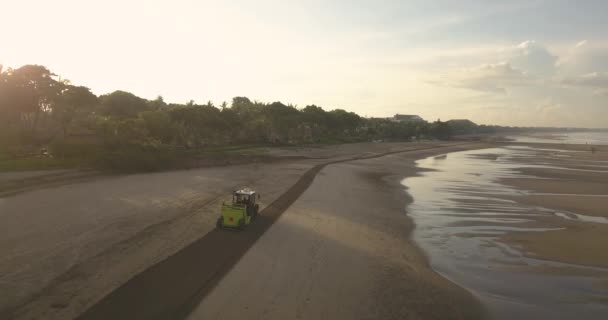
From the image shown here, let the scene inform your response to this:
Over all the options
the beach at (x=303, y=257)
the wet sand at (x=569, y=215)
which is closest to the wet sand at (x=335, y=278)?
the beach at (x=303, y=257)

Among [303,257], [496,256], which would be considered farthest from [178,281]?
[496,256]

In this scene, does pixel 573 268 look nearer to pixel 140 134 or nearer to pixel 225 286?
pixel 225 286

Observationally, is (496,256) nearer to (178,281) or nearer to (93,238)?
(178,281)

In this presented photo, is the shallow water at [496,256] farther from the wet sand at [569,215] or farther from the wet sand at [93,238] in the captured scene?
the wet sand at [93,238]

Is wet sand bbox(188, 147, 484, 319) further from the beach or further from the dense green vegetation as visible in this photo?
the dense green vegetation

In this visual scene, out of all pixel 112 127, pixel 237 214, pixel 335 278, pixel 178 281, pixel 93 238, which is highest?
pixel 112 127

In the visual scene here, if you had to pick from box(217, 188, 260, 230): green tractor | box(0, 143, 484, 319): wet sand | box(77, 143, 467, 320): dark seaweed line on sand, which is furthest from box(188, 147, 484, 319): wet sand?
box(217, 188, 260, 230): green tractor

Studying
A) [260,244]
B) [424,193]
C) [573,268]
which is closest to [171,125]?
[424,193]

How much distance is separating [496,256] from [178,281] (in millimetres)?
11601

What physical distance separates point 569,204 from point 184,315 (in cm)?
2544

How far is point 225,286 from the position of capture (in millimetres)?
11141

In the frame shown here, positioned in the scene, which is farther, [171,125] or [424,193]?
[171,125]

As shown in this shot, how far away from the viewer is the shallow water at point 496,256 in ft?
36.1

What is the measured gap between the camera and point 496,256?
15.0 meters
